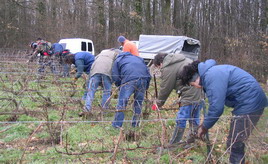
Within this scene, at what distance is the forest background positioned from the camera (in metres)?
21.0

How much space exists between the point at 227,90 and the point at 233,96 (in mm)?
102

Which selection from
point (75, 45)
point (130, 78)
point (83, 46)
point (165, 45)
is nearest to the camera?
point (130, 78)

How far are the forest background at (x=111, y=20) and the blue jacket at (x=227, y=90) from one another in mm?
16780

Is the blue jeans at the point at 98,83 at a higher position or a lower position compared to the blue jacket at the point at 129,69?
lower

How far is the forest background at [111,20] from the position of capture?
828 inches

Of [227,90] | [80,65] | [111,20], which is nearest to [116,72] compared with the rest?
[80,65]

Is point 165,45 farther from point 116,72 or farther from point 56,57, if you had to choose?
point 116,72

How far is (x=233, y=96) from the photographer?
290 cm

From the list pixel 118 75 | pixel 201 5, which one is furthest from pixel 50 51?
pixel 201 5

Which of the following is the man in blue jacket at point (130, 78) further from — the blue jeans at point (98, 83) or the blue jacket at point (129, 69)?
the blue jeans at point (98, 83)

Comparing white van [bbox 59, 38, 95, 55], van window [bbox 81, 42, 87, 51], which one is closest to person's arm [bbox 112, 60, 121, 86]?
white van [bbox 59, 38, 95, 55]

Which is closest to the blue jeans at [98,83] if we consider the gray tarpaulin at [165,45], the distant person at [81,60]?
the distant person at [81,60]

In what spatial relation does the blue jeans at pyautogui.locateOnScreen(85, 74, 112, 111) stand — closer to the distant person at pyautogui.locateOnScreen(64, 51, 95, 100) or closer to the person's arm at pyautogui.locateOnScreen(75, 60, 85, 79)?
the distant person at pyautogui.locateOnScreen(64, 51, 95, 100)

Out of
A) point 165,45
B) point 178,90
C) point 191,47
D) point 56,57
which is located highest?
point 165,45
